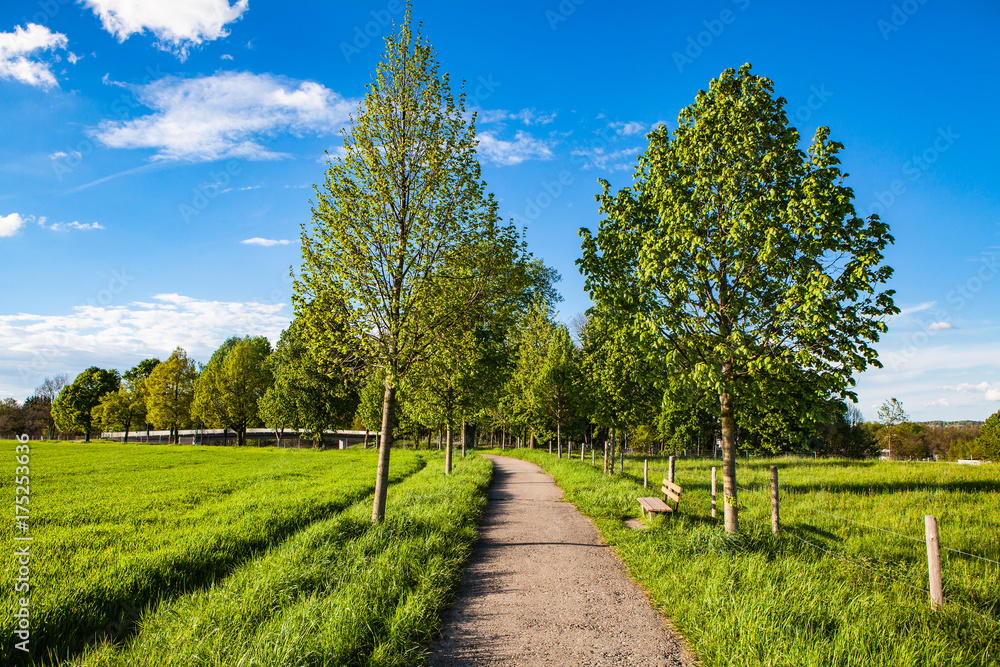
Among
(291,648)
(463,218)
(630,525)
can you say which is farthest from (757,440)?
(291,648)

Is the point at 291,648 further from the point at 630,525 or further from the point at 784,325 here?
the point at 784,325

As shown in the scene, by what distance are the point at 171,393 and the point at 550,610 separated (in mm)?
57485

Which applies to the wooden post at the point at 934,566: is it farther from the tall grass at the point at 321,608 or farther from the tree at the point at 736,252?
the tall grass at the point at 321,608

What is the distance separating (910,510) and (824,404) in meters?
8.85

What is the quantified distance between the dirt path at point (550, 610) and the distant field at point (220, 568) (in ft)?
1.47

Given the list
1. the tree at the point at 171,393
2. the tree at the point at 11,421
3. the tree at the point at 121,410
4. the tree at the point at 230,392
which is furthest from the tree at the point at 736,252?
the tree at the point at 11,421

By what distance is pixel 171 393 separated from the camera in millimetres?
50844

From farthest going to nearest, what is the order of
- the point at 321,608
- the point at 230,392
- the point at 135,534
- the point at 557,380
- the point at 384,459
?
the point at 230,392
the point at 557,380
the point at 135,534
the point at 384,459
the point at 321,608

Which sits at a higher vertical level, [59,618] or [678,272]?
[678,272]

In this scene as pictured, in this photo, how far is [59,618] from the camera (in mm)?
5473

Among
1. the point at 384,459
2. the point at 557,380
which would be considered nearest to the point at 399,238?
the point at 384,459

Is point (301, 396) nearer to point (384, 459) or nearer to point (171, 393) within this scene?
point (171, 393)

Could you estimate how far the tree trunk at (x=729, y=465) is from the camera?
8.70 metres

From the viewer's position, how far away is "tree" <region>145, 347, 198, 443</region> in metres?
50.3
